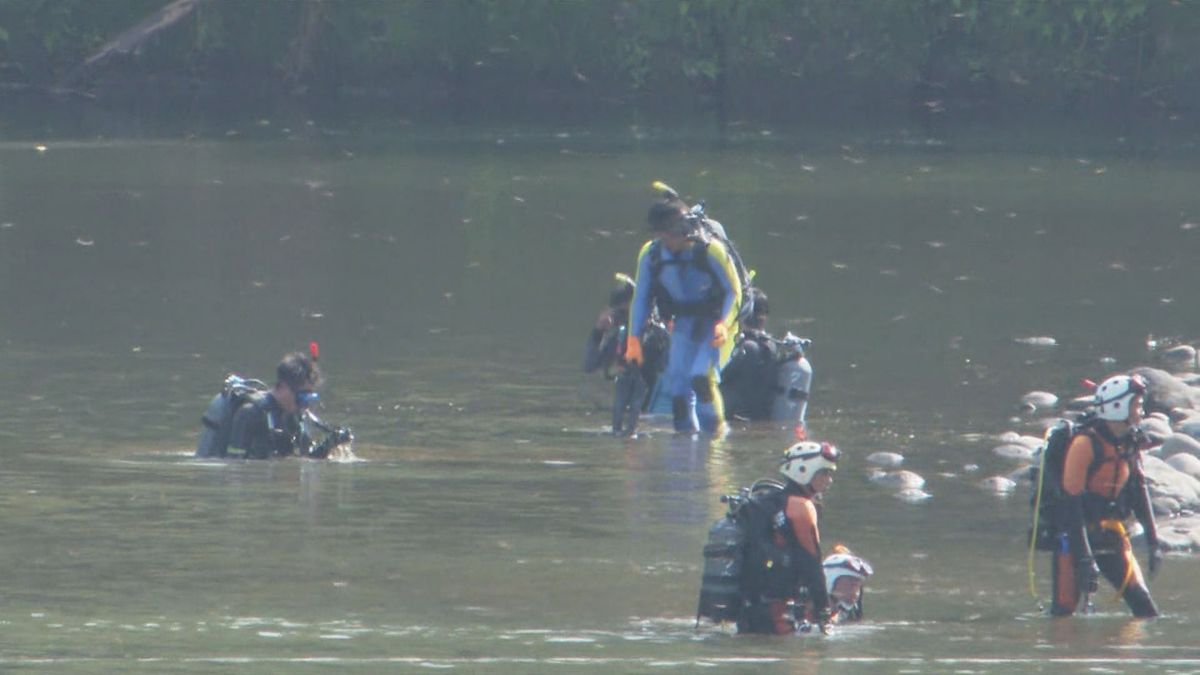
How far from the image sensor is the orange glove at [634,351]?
60.1 ft

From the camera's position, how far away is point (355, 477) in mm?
16828

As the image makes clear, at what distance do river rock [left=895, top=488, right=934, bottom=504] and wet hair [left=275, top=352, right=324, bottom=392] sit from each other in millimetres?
3626

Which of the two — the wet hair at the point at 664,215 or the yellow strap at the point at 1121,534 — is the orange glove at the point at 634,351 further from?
the yellow strap at the point at 1121,534

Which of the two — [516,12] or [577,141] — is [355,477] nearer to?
[577,141]

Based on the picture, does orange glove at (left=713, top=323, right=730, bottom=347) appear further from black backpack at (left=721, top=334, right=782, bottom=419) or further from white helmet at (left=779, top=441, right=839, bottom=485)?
white helmet at (left=779, top=441, right=839, bottom=485)

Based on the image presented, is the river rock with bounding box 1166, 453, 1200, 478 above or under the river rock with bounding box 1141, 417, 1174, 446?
under

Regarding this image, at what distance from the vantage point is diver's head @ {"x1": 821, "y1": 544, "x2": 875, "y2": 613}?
1248 centimetres

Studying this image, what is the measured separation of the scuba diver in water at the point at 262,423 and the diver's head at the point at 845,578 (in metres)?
4.77

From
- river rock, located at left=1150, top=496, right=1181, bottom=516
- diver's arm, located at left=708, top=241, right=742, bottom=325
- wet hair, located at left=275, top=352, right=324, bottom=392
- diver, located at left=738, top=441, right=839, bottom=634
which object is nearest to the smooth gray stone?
diver's arm, located at left=708, top=241, right=742, bottom=325

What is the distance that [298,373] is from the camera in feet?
52.7

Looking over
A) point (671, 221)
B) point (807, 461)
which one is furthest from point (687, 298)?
point (807, 461)

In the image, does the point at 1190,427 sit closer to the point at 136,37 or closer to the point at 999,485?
the point at 999,485

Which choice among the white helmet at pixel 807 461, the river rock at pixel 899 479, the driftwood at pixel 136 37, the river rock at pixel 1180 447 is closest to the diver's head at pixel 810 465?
the white helmet at pixel 807 461

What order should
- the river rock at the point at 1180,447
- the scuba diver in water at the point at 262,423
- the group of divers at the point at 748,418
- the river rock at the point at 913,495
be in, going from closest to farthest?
the group of divers at the point at 748,418 < the river rock at the point at 913,495 < the scuba diver in water at the point at 262,423 < the river rock at the point at 1180,447
